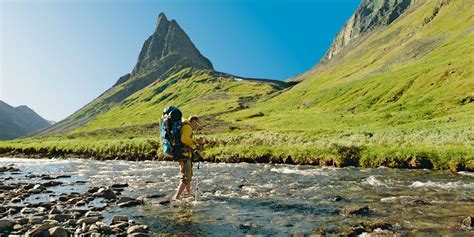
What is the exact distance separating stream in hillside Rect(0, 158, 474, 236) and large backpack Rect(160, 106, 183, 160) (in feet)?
8.37

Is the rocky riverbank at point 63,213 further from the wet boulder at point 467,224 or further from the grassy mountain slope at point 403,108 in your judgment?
the grassy mountain slope at point 403,108

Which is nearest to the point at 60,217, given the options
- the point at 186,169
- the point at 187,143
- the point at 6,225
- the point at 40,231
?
the point at 6,225

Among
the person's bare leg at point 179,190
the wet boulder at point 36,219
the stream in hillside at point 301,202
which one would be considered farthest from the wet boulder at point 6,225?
the person's bare leg at point 179,190

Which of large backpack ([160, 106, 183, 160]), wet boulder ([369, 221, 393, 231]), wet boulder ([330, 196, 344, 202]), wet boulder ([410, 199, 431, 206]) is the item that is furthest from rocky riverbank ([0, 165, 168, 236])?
wet boulder ([410, 199, 431, 206])

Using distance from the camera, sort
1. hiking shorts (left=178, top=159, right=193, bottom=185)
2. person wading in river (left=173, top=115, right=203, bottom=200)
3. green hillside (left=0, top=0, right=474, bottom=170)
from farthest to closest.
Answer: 1. green hillside (left=0, top=0, right=474, bottom=170)
2. hiking shorts (left=178, top=159, right=193, bottom=185)
3. person wading in river (left=173, top=115, right=203, bottom=200)

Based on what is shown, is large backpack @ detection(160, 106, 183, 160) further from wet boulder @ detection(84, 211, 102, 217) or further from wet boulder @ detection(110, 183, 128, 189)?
wet boulder @ detection(110, 183, 128, 189)

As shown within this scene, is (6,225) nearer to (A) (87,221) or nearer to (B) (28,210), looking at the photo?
(A) (87,221)

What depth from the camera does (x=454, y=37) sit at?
485 feet

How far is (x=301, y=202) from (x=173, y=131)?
7019 mm

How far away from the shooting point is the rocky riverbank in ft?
44.3

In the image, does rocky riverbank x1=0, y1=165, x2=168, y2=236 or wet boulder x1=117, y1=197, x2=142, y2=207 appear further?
wet boulder x1=117, y1=197, x2=142, y2=207

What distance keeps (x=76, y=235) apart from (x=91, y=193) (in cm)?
943

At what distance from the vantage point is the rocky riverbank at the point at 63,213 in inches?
531

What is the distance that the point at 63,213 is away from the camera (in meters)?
16.8
